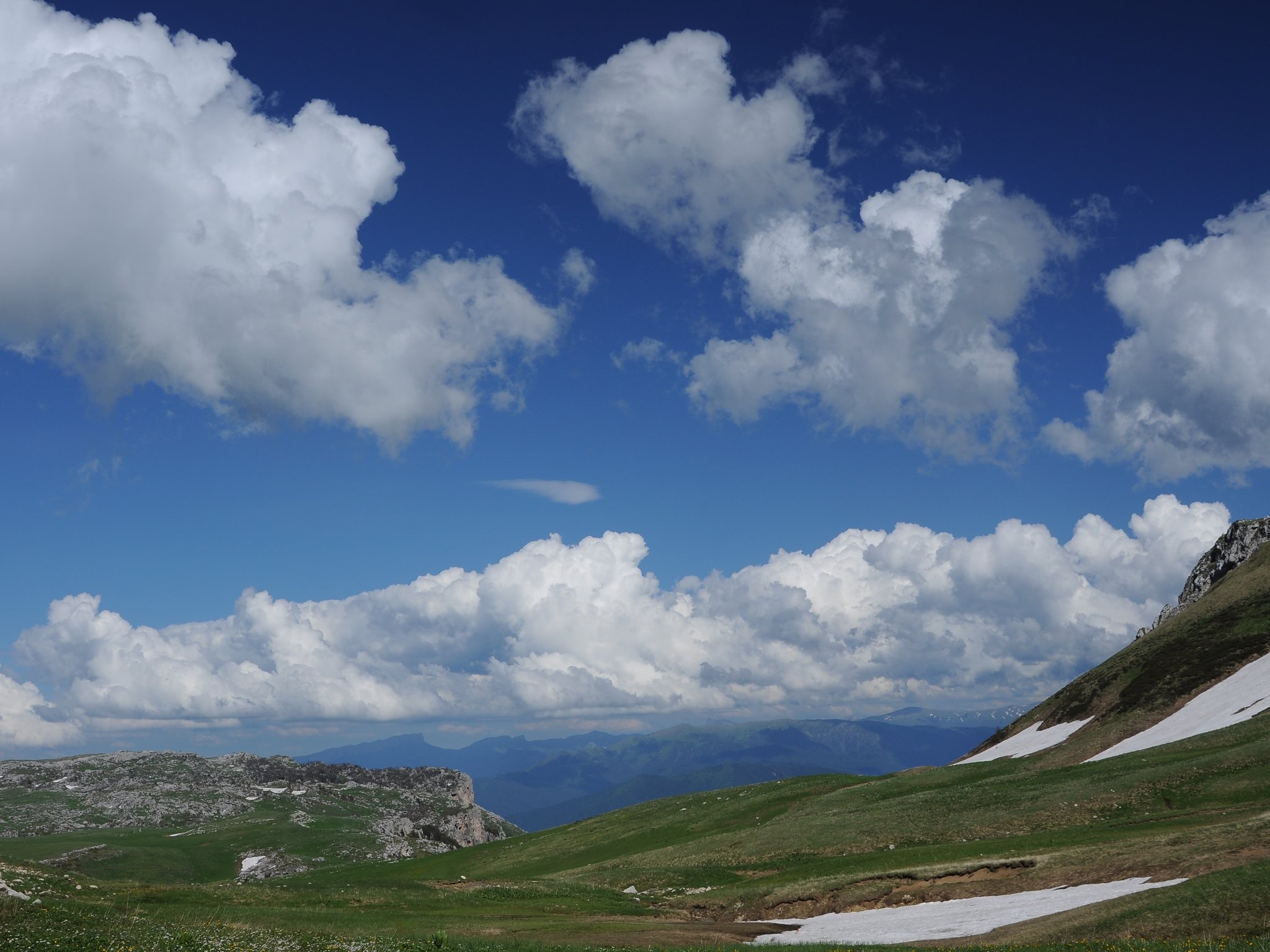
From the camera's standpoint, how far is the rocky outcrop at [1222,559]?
132 metres

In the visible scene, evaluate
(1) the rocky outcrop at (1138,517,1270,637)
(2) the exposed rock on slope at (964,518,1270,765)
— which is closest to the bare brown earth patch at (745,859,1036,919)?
(2) the exposed rock on slope at (964,518,1270,765)

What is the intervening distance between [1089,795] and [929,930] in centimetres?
3301

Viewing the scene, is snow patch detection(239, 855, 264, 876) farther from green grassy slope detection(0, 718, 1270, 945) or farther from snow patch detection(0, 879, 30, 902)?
snow patch detection(0, 879, 30, 902)

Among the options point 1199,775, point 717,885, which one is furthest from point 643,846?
point 1199,775

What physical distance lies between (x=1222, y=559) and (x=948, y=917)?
12721 cm

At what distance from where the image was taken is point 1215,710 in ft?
269

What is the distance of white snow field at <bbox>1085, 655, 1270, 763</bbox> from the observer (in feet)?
254

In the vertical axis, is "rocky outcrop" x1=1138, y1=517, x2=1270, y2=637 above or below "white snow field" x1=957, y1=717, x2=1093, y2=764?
above

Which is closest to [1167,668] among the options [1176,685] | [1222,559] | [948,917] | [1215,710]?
[1176,685]

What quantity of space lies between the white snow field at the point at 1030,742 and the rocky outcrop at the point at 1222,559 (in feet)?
128

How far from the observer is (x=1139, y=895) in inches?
1335

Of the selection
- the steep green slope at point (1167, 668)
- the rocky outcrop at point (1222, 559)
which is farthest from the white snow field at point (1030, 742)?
the rocky outcrop at point (1222, 559)

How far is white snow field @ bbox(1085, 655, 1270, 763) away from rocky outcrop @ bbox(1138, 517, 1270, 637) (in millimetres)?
47393

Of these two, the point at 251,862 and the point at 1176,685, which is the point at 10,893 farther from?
the point at 251,862
